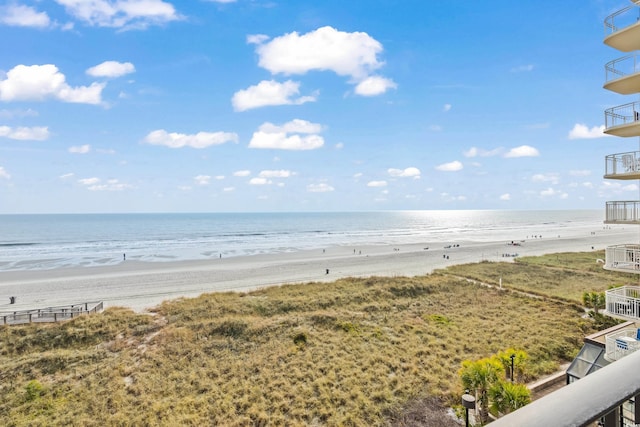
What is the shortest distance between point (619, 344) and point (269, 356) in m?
13.1

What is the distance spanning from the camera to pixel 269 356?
1691 centimetres

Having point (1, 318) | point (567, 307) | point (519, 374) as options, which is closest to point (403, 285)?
point (567, 307)

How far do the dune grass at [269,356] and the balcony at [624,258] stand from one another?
516 cm

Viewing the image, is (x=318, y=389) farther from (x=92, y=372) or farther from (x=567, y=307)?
(x=567, y=307)

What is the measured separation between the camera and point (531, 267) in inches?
1592

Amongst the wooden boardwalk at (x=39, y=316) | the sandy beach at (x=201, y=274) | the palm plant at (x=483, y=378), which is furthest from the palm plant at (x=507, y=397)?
the sandy beach at (x=201, y=274)

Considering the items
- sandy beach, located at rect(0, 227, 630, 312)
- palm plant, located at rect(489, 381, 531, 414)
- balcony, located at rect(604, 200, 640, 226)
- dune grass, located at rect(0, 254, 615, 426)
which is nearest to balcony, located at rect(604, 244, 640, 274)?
balcony, located at rect(604, 200, 640, 226)

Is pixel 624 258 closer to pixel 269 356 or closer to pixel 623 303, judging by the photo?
pixel 623 303

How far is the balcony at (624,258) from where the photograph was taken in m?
12.1

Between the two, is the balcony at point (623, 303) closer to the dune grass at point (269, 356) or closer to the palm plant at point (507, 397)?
the dune grass at point (269, 356)

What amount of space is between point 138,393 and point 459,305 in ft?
65.5

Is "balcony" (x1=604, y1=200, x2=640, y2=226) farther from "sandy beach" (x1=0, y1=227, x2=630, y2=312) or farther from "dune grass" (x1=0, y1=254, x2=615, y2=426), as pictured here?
"sandy beach" (x1=0, y1=227, x2=630, y2=312)

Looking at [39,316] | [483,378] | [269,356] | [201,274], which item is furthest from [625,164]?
[201,274]

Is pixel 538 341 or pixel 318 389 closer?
pixel 318 389
